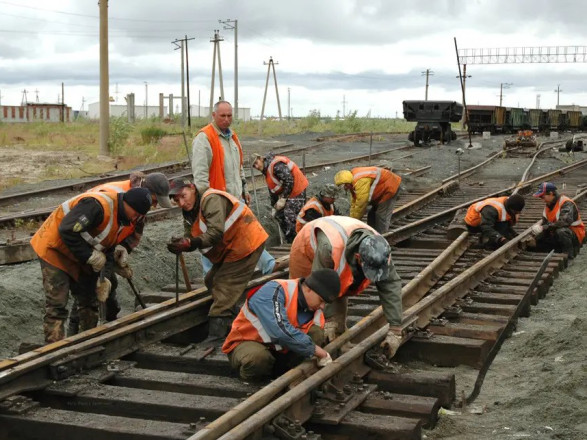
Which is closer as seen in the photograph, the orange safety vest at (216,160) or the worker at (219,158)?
the worker at (219,158)

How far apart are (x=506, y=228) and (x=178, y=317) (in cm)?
585

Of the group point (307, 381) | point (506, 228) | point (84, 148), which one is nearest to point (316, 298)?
point (307, 381)

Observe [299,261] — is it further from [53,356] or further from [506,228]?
[506,228]

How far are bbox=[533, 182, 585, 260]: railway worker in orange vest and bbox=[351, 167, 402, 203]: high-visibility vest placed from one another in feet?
6.31

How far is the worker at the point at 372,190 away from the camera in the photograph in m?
11.0

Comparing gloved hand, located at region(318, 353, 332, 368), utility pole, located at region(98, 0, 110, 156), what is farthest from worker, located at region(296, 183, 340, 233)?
utility pole, located at region(98, 0, 110, 156)

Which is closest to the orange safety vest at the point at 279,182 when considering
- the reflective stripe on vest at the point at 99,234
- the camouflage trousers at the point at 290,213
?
the camouflage trousers at the point at 290,213

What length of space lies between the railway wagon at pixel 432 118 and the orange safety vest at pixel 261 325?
87.7ft

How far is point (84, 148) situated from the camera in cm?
3130

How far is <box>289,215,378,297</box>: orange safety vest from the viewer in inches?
227

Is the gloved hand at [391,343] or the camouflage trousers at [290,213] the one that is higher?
the camouflage trousers at [290,213]

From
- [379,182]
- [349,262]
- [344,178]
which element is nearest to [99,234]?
[349,262]

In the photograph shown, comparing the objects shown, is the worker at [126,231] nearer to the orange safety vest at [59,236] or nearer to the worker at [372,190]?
the orange safety vest at [59,236]

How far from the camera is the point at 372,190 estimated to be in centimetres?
1129
